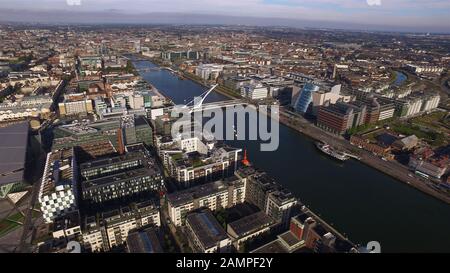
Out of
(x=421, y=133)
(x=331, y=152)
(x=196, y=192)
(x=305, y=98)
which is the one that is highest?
(x=305, y=98)

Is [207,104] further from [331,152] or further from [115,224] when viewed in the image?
[115,224]

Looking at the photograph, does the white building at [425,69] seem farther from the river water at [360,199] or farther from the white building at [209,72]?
the river water at [360,199]

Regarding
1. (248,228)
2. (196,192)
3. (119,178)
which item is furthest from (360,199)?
(119,178)

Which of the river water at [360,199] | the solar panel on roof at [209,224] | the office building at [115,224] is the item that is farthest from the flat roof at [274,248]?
the office building at [115,224]

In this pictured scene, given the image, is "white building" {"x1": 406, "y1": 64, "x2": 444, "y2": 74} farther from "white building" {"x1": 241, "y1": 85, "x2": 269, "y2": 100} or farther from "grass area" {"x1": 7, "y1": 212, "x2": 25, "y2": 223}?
"grass area" {"x1": 7, "y1": 212, "x2": 25, "y2": 223}

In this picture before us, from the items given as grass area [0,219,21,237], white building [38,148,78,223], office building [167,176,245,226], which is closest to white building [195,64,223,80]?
office building [167,176,245,226]
